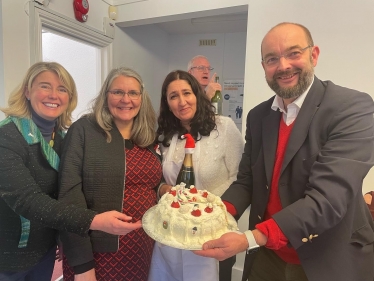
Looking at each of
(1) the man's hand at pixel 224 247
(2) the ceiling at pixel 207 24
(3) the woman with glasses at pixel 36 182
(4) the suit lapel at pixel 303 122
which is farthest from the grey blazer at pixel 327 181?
(2) the ceiling at pixel 207 24

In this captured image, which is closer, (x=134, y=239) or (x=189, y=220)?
(x=189, y=220)

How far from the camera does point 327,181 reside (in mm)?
989

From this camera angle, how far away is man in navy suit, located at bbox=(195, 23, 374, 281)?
0.99 m

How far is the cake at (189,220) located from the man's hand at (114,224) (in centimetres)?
11

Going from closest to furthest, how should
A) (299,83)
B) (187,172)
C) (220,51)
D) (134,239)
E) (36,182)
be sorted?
(299,83) → (36,182) → (134,239) → (187,172) → (220,51)

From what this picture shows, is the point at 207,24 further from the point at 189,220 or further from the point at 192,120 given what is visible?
the point at 189,220

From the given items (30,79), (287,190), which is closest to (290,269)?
(287,190)

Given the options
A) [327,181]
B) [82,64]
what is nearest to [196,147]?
[327,181]

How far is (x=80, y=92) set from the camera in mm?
3461

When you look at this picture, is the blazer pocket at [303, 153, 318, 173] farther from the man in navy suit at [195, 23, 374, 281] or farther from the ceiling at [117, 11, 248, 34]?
the ceiling at [117, 11, 248, 34]

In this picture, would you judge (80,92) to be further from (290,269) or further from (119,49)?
(290,269)

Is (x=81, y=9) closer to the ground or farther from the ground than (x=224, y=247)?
farther from the ground

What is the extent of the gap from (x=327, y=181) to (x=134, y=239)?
97 cm

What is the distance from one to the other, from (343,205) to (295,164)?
0.23 metres
